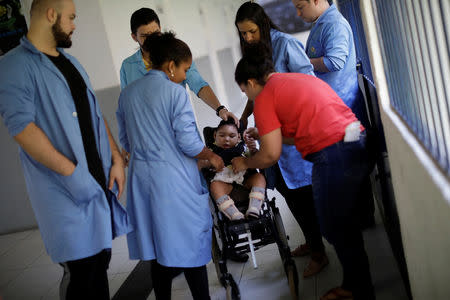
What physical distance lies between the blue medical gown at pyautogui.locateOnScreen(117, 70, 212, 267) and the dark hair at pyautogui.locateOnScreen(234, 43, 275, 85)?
A: 0.93 feet

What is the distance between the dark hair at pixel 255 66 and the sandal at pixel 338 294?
1.12 m

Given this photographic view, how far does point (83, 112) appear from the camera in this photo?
203cm

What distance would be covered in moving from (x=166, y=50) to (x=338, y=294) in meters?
1.49

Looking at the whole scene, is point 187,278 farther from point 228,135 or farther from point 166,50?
point 166,50

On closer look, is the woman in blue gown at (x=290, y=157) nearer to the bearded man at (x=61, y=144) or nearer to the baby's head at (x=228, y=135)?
the baby's head at (x=228, y=135)

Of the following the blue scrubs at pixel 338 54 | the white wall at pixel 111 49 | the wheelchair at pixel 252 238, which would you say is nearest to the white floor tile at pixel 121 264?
the wheelchair at pixel 252 238

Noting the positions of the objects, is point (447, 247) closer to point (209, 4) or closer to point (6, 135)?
point (6, 135)

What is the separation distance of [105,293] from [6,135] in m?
3.17

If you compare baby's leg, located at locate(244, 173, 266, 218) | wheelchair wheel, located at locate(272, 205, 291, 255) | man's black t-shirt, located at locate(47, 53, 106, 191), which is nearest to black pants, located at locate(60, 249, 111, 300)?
man's black t-shirt, located at locate(47, 53, 106, 191)

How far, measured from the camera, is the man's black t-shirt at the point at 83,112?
1995 millimetres

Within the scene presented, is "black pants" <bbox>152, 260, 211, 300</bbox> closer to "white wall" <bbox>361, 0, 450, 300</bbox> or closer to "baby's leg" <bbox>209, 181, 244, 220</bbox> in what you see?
"baby's leg" <bbox>209, 181, 244, 220</bbox>

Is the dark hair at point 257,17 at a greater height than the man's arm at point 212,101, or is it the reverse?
the dark hair at point 257,17

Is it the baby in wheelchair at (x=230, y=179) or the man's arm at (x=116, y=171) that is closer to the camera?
the man's arm at (x=116, y=171)

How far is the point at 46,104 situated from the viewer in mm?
1880
